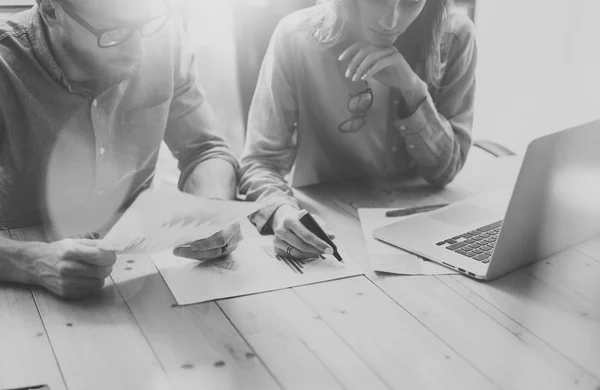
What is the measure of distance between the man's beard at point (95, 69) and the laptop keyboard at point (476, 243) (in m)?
0.67

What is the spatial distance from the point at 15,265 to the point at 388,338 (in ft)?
1.96

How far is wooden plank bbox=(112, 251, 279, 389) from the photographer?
85 cm

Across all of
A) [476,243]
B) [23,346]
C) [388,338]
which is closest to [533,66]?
[476,243]

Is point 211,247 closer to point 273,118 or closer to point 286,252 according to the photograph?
point 286,252

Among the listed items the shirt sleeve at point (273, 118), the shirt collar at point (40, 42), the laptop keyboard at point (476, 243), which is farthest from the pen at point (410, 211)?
the shirt collar at point (40, 42)

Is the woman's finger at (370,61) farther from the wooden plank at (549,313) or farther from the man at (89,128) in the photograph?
the wooden plank at (549,313)

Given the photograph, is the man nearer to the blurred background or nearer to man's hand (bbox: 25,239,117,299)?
man's hand (bbox: 25,239,117,299)

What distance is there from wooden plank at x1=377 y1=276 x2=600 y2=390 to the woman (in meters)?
0.38

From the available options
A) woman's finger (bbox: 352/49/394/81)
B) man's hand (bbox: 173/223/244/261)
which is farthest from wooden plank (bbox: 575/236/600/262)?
man's hand (bbox: 173/223/244/261)

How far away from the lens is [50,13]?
3.84 ft

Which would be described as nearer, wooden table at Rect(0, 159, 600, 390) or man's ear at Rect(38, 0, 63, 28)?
wooden table at Rect(0, 159, 600, 390)

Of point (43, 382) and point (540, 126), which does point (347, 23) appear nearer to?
point (43, 382)

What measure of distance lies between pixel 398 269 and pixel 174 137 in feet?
2.12

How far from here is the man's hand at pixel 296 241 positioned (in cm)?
117
